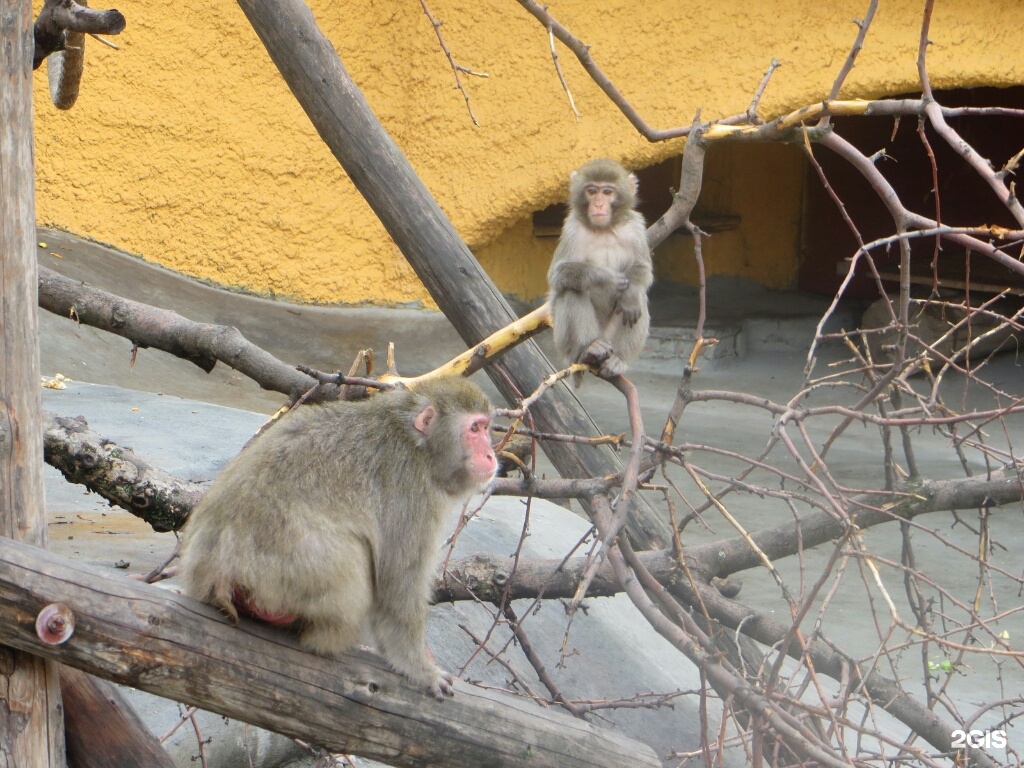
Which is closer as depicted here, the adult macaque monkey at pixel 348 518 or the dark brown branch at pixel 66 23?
the adult macaque monkey at pixel 348 518

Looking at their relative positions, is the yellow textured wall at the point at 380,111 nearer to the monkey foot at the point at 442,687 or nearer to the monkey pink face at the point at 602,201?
the monkey pink face at the point at 602,201

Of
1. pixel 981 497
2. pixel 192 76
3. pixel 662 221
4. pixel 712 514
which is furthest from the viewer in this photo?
pixel 192 76

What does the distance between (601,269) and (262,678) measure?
2.40m

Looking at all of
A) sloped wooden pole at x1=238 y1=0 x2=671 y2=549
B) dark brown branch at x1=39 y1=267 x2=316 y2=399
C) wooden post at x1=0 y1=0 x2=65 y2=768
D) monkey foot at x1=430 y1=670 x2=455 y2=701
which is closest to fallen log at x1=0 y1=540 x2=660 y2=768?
monkey foot at x1=430 y1=670 x2=455 y2=701

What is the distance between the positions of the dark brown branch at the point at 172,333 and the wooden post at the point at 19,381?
54.2 inches

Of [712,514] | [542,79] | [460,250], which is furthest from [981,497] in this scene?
[542,79]

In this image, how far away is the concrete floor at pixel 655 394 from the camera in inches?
215

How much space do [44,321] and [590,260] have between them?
5038mm

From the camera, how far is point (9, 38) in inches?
90.1

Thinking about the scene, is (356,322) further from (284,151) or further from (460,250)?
(460,250)

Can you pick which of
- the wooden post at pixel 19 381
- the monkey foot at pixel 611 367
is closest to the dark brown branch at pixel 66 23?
the wooden post at pixel 19 381

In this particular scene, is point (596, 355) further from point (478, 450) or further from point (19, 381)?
point (19, 381)

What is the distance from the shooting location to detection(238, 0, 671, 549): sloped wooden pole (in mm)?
4199

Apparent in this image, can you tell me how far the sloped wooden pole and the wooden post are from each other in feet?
6.28
